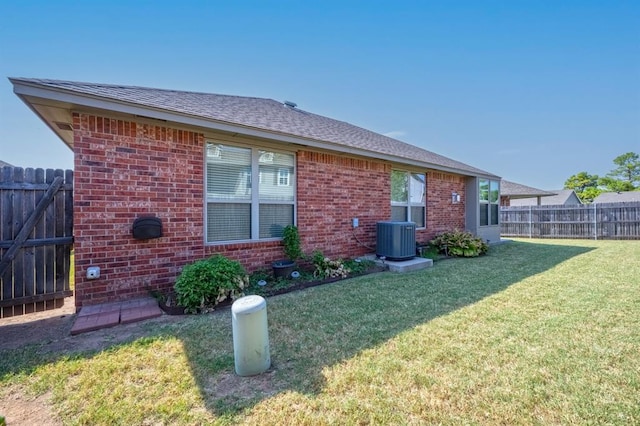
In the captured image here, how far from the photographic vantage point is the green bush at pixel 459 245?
28.4 ft

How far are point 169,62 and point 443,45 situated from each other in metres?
8.83

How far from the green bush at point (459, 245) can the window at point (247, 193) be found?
5.28 metres

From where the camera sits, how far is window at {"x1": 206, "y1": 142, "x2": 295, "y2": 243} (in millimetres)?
5180

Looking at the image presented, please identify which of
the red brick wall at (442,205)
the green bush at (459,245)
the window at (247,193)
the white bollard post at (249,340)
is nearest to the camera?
the white bollard post at (249,340)

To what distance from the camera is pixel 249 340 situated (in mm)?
2389

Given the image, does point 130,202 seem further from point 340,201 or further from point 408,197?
point 408,197

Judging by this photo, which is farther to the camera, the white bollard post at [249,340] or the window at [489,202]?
the window at [489,202]

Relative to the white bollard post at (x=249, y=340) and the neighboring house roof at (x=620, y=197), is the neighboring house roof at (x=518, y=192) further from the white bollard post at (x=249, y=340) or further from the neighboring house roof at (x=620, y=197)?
the white bollard post at (x=249, y=340)

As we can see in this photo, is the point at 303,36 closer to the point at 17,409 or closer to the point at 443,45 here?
the point at 443,45

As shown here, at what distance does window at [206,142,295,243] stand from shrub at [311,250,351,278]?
0.95 metres

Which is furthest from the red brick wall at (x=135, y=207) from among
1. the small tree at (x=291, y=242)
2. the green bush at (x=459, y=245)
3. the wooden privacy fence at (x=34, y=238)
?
the green bush at (x=459, y=245)

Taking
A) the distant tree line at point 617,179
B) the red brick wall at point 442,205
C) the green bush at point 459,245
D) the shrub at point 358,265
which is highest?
the distant tree line at point 617,179

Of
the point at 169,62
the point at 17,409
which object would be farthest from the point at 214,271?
the point at 169,62

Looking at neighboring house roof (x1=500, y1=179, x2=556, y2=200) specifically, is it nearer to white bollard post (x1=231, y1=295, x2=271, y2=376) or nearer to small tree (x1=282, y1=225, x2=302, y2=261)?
small tree (x1=282, y1=225, x2=302, y2=261)
